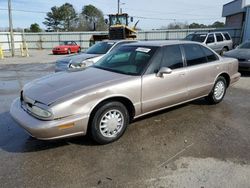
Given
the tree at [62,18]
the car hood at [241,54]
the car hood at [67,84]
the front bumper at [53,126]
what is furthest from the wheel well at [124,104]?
the tree at [62,18]

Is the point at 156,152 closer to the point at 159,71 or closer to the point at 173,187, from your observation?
the point at 173,187

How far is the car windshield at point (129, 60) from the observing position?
3940 mm

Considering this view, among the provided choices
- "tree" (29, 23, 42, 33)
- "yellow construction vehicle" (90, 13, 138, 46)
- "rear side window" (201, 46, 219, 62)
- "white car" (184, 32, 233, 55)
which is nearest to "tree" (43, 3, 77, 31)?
"tree" (29, 23, 42, 33)

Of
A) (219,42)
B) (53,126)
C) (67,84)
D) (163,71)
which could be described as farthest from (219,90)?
(219,42)

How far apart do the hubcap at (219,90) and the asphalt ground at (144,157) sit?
3.07 feet

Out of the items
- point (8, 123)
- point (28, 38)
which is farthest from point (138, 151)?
point (28, 38)

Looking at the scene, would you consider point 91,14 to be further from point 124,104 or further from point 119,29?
point 124,104

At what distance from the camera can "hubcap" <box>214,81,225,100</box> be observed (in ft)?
17.3

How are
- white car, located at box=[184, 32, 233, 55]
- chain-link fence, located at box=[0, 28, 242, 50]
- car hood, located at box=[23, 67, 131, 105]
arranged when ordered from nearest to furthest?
car hood, located at box=[23, 67, 131, 105] → white car, located at box=[184, 32, 233, 55] → chain-link fence, located at box=[0, 28, 242, 50]

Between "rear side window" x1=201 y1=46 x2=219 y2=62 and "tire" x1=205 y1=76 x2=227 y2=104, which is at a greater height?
"rear side window" x1=201 y1=46 x2=219 y2=62

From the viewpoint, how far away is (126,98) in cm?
358

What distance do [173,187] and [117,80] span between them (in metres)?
1.80

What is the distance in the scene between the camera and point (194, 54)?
186 inches

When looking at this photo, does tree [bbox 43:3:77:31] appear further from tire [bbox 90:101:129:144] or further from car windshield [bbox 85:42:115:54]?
tire [bbox 90:101:129:144]
